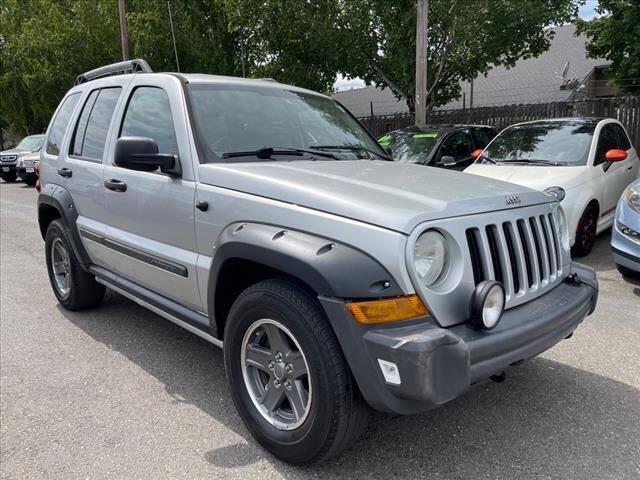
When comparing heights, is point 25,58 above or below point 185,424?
above

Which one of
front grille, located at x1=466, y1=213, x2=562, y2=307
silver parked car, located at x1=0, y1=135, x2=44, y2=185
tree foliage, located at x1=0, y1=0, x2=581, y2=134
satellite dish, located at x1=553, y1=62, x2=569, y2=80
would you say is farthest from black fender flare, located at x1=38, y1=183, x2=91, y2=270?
satellite dish, located at x1=553, y1=62, x2=569, y2=80

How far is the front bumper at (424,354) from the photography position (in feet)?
6.75

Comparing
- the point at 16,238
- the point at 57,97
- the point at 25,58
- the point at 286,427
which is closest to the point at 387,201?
the point at 286,427

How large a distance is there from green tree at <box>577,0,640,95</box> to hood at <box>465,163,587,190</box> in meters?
6.95

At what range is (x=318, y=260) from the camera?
88.4 inches

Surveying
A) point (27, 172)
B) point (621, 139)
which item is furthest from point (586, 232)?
point (27, 172)

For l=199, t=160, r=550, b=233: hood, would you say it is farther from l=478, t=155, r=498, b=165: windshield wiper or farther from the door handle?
l=478, t=155, r=498, b=165: windshield wiper

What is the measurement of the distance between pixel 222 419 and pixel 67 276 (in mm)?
2523

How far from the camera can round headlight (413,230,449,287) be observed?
225 centimetres

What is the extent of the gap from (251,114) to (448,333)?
6.57 feet

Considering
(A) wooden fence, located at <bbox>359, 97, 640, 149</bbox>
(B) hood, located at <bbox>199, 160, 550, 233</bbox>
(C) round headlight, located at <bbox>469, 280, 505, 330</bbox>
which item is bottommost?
(C) round headlight, located at <bbox>469, 280, 505, 330</bbox>

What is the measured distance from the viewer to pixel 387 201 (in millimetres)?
2418

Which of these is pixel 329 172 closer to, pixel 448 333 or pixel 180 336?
pixel 448 333

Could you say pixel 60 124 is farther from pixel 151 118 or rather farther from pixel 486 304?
pixel 486 304
